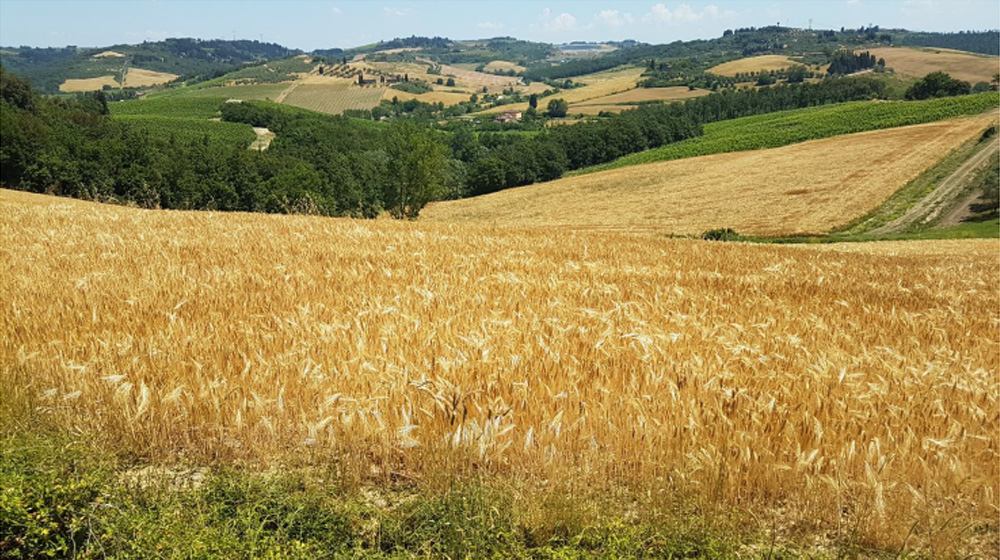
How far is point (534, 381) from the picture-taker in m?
4.10

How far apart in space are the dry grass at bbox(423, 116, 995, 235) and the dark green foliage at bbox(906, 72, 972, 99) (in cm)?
4969

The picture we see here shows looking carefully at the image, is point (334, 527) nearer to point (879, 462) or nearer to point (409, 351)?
point (409, 351)

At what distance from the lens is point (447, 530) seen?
2699mm

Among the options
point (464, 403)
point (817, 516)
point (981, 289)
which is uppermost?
point (464, 403)

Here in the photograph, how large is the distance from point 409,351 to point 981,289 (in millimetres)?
12605

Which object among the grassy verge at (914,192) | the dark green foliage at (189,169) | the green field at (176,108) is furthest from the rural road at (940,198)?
the green field at (176,108)

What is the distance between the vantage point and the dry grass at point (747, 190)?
5747 cm

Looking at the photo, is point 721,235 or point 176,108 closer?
point 721,235

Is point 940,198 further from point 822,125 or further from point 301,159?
point 301,159

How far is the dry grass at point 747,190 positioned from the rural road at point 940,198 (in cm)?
324

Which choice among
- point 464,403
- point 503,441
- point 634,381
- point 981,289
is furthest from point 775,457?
point 981,289

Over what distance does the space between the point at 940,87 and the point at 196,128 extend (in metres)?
185

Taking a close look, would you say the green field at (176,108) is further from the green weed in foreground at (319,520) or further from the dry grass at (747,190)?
the green weed in foreground at (319,520)

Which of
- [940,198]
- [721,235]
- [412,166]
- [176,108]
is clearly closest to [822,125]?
[940,198]
